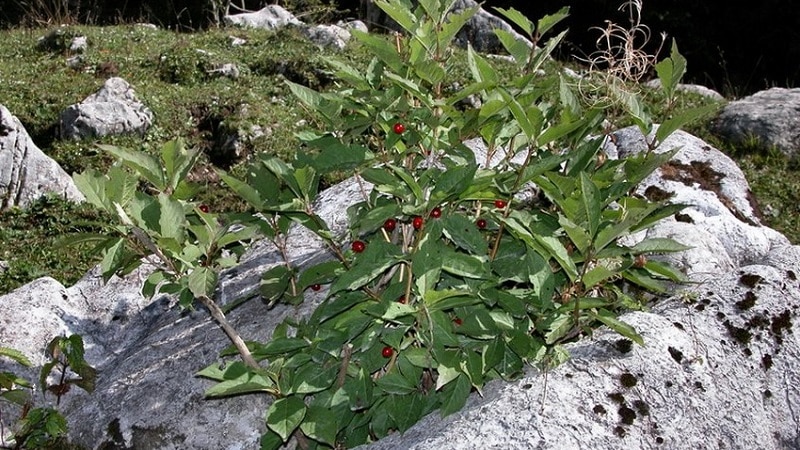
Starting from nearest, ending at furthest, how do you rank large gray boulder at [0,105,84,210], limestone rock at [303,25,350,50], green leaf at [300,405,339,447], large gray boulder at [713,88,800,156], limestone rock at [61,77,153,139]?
green leaf at [300,405,339,447]
large gray boulder at [0,105,84,210]
large gray boulder at [713,88,800,156]
limestone rock at [61,77,153,139]
limestone rock at [303,25,350,50]

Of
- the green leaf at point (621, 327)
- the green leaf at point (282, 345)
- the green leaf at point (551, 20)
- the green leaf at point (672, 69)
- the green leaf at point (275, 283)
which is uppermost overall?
the green leaf at point (551, 20)

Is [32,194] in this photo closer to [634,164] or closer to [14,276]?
[14,276]

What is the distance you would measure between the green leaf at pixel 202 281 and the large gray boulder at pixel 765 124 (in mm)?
6943

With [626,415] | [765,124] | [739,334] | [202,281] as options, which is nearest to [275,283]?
[202,281]

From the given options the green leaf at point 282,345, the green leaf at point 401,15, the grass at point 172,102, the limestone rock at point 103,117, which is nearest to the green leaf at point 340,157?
the green leaf at point 401,15

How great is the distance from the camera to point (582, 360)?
361 cm

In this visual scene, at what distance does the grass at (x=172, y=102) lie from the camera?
8.04 meters

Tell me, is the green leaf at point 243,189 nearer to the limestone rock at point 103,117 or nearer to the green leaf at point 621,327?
the green leaf at point 621,327

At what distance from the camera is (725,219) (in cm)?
534

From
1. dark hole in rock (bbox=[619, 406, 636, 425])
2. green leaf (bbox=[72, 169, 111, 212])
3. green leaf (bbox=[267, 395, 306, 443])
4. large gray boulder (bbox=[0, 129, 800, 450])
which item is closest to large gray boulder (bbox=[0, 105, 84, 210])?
large gray boulder (bbox=[0, 129, 800, 450])

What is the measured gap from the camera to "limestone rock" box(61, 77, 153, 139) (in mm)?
9781

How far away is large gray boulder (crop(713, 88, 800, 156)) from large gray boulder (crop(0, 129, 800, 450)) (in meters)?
3.22

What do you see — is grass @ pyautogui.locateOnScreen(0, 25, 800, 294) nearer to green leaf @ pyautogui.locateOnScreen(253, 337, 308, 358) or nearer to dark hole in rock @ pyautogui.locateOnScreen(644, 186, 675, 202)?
dark hole in rock @ pyautogui.locateOnScreen(644, 186, 675, 202)

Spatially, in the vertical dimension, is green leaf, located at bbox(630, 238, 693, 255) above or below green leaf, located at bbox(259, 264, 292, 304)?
above
